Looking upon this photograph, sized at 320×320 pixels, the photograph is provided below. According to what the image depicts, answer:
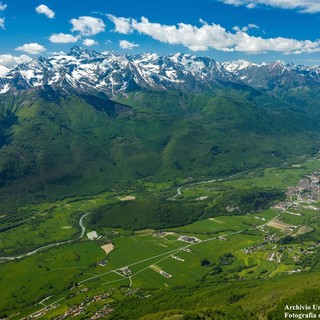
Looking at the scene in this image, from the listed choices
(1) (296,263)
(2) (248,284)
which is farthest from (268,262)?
(2) (248,284)

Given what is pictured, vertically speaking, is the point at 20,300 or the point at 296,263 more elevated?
the point at 20,300

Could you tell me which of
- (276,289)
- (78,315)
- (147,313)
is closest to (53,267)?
(78,315)

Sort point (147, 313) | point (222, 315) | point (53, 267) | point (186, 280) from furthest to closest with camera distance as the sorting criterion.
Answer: point (53, 267) < point (186, 280) < point (147, 313) < point (222, 315)

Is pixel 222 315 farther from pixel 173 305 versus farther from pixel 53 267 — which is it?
pixel 53 267

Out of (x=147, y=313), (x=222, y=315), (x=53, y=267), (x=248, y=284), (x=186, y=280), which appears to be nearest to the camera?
(x=222, y=315)

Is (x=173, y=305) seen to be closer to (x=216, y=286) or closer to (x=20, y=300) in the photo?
(x=216, y=286)

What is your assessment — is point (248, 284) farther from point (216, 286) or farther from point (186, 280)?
point (186, 280)

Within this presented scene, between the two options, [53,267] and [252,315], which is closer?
[252,315]

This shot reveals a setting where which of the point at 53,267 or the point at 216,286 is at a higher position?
the point at 53,267

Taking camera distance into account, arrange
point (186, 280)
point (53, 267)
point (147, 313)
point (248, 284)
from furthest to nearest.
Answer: point (53, 267) < point (186, 280) < point (248, 284) < point (147, 313)

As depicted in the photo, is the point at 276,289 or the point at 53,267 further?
the point at 53,267
